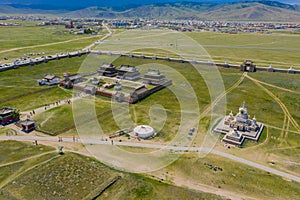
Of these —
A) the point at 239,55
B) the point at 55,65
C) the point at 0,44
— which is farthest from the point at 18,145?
the point at 0,44

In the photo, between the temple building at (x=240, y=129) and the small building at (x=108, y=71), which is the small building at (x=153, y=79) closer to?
the small building at (x=108, y=71)

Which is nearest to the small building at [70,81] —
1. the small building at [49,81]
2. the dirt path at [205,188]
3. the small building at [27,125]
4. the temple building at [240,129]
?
the small building at [49,81]

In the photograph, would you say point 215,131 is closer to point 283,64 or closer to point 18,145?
point 18,145

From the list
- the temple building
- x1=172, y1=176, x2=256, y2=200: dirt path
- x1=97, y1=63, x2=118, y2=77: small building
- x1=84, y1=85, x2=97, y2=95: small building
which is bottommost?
x1=172, y1=176, x2=256, y2=200: dirt path

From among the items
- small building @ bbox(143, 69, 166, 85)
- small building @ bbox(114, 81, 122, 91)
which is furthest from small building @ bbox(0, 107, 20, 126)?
small building @ bbox(143, 69, 166, 85)

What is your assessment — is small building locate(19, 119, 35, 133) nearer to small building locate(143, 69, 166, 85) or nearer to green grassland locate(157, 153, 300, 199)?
green grassland locate(157, 153, 300, 199)
